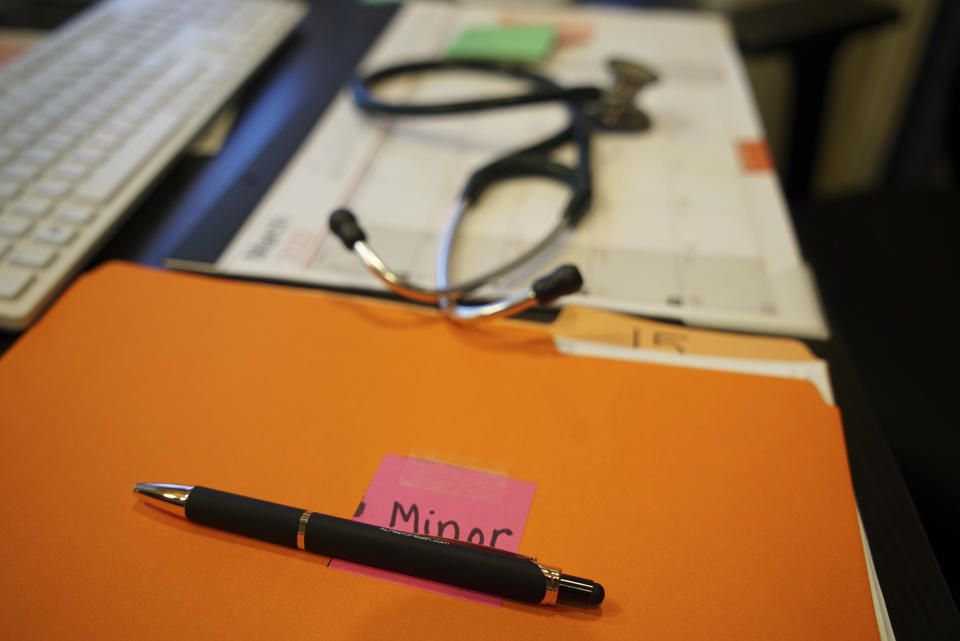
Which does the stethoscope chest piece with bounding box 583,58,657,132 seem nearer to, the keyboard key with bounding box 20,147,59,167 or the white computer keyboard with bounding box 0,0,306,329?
the white computer keyboard with bounding box 0,0,306,329

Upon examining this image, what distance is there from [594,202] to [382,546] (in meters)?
0.38

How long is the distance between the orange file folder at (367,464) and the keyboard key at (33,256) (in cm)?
3

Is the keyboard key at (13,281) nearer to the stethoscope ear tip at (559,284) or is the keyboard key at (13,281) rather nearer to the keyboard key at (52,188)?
the keyboard key at (52,188)

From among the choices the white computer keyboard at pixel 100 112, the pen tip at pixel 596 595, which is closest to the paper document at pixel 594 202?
the white computer keyboard at pixel 100 112

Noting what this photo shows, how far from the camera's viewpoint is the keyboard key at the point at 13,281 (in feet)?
1.52

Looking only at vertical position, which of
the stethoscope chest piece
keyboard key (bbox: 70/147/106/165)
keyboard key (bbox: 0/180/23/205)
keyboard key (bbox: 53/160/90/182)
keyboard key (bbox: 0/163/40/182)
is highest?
the stethoscope chest piece

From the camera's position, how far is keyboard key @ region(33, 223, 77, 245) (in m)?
0.50

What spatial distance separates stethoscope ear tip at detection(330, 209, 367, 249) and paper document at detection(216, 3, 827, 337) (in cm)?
4

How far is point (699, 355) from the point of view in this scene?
0.44m

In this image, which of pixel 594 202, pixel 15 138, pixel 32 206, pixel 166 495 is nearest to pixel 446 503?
pixel 166 495

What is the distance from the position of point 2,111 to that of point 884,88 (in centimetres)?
146

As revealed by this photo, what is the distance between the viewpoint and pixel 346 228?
49 cm

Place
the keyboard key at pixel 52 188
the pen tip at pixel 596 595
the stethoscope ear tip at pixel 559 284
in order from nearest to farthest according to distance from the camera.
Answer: the pen tip at pixel 596 595 < the stethoscope ear tip at pixel 559 284 < the keyboard key at pixel 52 188

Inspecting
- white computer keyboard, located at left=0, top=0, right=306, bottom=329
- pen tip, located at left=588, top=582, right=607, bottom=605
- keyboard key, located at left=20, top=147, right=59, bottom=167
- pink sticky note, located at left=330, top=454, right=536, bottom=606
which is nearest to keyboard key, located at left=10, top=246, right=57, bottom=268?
white computer keyboard, located at left=0, top=0, right=306, bottom=329
